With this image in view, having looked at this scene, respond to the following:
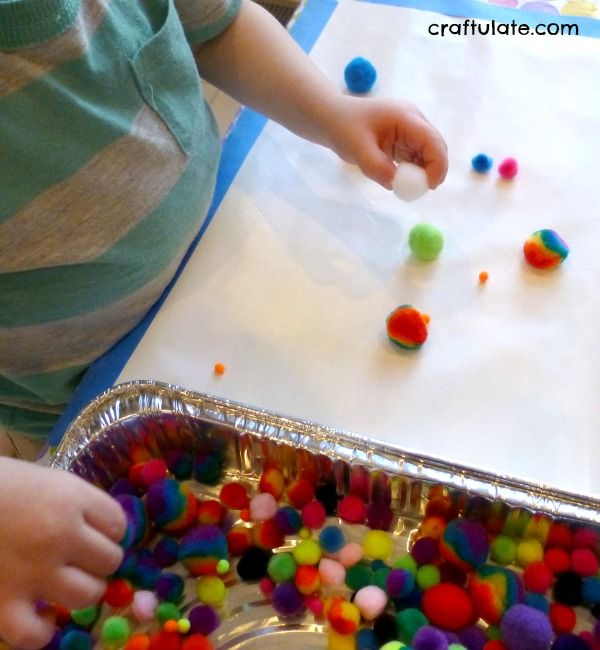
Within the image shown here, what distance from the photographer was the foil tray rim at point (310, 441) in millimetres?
413

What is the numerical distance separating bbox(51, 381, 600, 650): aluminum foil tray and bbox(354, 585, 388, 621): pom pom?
0.03 meters

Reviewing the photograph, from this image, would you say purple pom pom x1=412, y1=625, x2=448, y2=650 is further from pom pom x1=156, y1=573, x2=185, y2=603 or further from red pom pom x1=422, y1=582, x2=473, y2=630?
pom pom x1=156, y1=573, x2=185, y2=603

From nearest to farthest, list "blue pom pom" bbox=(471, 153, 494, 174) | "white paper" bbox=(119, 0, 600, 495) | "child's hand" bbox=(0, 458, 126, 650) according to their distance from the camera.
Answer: "child's hand" bbox=(0, 458, 126, 650) < "white paper" bbox=(119, 0, 600, 495) < "blue pom pom" bbox=(471, 153, 494, 174)

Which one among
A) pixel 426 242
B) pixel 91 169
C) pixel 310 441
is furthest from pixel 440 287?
pixel 91 169

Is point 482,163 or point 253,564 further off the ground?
point 482,163

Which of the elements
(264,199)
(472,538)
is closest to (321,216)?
(264,199)

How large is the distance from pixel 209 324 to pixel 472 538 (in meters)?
0.24

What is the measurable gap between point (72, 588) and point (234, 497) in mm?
123

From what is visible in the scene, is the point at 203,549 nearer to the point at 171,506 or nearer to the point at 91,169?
the point at 171,506

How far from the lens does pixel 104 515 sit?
1.30 feet

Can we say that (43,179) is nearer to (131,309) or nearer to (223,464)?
(131,309)

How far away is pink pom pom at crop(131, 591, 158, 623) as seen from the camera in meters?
0.44

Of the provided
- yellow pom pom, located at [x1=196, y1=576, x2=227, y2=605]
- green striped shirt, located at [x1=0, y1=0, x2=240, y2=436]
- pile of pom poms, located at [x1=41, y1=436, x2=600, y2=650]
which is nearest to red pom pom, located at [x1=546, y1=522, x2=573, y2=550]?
pile of pom poms, located at [x1=41, y1=436, x2=600, y2=650]

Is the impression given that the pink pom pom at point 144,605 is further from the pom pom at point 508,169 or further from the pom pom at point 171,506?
the pom pom at point 508,169
